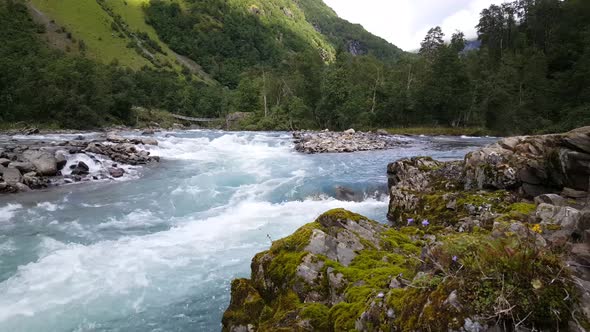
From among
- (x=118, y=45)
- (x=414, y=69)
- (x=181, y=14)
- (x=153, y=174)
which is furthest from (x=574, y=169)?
(x=181, y=14)

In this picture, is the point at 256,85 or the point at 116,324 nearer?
the point at 116,324

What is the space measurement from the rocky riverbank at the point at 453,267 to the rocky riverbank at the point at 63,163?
62.1ft

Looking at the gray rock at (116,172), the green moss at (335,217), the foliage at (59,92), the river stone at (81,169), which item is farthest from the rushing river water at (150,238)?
the foliage at (59,92)

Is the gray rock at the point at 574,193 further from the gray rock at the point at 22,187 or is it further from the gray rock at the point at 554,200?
the gray rock at the point at 22,187

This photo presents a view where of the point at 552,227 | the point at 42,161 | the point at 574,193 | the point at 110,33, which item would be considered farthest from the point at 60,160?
the point at 110,33

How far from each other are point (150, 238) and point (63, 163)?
15400 mm

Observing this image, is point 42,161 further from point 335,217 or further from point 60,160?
point 335,217

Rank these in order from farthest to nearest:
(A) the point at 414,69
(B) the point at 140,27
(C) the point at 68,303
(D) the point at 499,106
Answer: (B) the point at 140,27 < (A) the point at 414,69 < (D) the point at 499,106 < (C) the point at 68,303

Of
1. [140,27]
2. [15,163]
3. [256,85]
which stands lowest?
[15,163]

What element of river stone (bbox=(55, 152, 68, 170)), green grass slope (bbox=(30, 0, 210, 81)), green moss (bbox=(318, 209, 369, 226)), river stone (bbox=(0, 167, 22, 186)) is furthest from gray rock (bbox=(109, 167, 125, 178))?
green grass slope (bbox=(30, 0, 210, 81))

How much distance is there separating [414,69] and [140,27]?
13588 centimetres

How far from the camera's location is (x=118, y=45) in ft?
438

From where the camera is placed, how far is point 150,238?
38.9 feet

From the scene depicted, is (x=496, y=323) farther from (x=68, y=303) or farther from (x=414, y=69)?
(x=414, y=69)
